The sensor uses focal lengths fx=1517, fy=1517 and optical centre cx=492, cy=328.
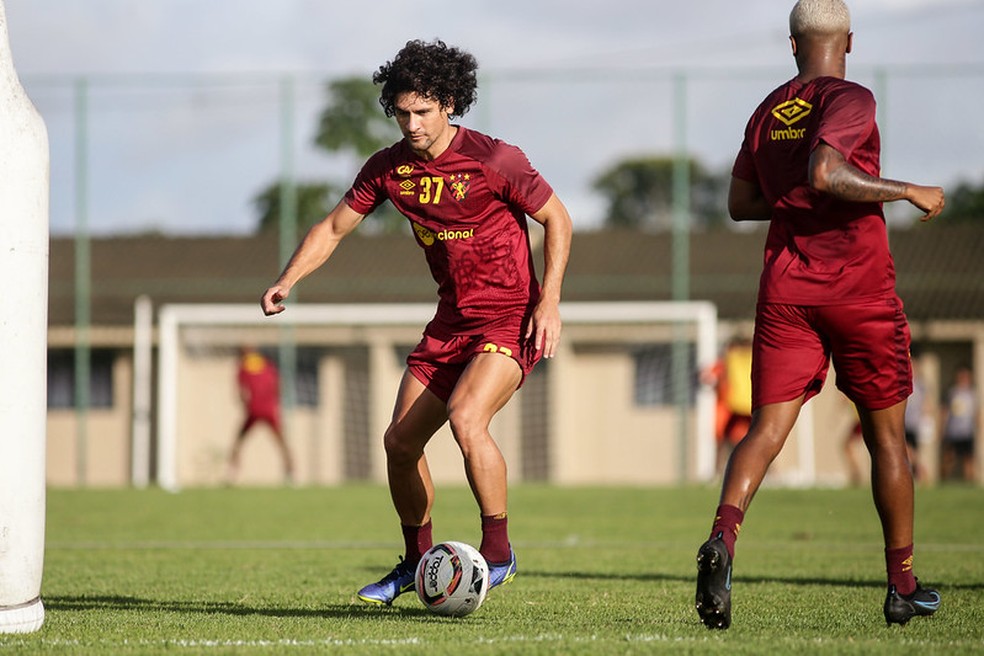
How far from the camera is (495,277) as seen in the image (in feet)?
21.7

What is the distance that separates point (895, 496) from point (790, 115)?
154 cm

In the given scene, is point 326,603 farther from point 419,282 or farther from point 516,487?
point 419,282

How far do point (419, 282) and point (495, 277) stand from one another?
21642 millimetres

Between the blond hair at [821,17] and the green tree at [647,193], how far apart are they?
51.9 meters

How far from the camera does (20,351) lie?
5.54 meters

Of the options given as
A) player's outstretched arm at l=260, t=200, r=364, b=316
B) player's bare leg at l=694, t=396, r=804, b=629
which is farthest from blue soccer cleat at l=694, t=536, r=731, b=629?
player's outstretched arm at l=260, t=200, r=364, b=316

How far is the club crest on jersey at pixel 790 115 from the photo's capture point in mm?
5766

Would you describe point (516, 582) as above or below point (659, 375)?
below

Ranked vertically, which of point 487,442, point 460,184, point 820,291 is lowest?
point 487,442

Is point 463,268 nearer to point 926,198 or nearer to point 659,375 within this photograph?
point 926,198

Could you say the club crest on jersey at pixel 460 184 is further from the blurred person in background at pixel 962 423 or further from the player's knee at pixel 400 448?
the blurred person in background at pixel 962 423

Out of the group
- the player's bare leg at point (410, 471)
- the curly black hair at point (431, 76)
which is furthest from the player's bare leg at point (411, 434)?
the curly black hair at point (431, 76)

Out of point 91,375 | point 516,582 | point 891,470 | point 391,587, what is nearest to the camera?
point 891,470

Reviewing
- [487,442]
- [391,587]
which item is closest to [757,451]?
[487,442]
